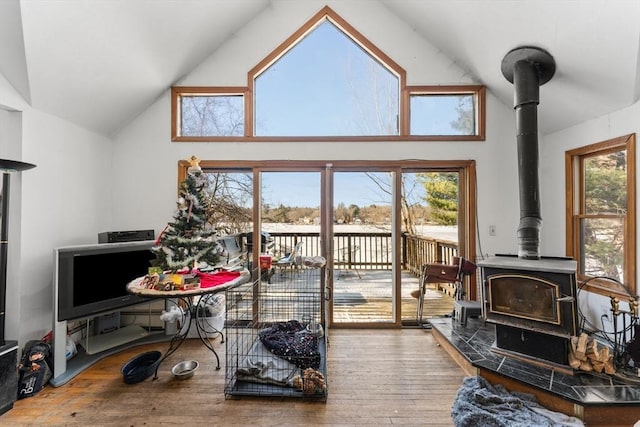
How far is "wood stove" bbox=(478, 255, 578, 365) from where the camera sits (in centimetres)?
210

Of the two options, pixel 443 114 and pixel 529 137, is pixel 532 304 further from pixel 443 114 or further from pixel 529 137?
pixel 443 114

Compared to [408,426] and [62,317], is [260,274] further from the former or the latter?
[408,426]

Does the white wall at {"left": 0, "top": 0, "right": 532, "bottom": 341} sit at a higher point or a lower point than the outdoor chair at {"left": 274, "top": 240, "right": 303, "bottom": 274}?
higher

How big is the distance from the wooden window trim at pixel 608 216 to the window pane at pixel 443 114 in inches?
43.3

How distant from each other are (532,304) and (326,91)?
3131 mm

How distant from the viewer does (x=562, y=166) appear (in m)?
3.05

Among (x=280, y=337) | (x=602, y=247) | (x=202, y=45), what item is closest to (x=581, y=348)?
(x=602, y=247)

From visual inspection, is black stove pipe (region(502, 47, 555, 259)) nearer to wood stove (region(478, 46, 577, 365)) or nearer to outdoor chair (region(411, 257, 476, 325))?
wood stove (region(478, 46, 577, 365))

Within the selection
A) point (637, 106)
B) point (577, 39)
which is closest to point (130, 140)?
point (577, 39)

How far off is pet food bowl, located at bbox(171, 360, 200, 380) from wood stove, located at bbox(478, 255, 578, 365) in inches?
106

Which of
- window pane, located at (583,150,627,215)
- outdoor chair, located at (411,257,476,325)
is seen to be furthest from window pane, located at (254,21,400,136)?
window pane, located at (583,150,627,215)

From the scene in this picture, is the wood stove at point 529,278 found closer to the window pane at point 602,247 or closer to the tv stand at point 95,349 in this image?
the window pane at point 602,247

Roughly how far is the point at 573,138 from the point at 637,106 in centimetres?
57

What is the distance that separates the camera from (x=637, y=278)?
2.37 meters
